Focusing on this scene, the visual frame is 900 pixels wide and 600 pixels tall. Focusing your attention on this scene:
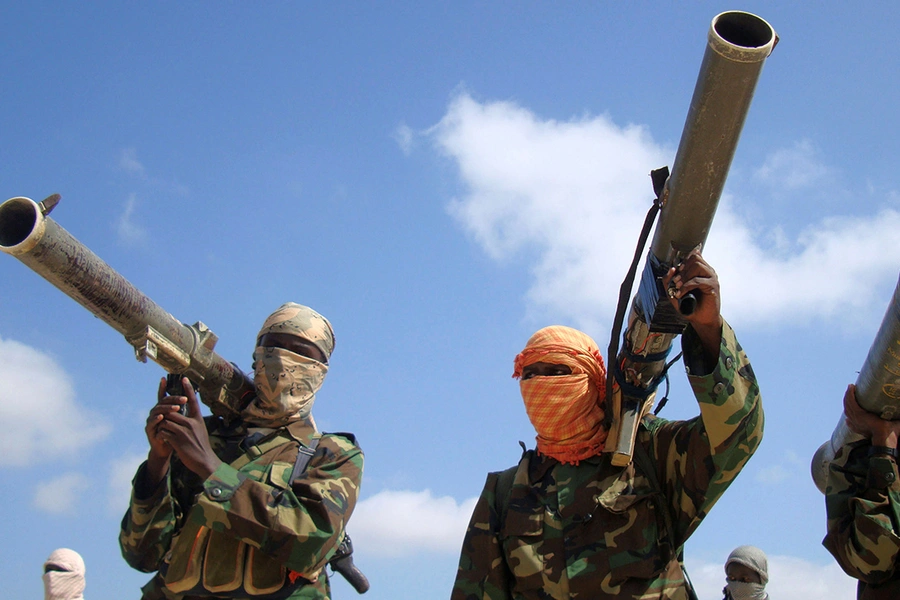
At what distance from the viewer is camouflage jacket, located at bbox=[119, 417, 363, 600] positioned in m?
4.36

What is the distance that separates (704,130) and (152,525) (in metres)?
3.63

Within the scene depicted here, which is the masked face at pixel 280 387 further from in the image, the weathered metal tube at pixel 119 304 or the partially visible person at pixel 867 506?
the partially visible person at pixel 867 506

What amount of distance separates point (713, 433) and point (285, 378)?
2.62 m

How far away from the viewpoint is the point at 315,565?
177 inches

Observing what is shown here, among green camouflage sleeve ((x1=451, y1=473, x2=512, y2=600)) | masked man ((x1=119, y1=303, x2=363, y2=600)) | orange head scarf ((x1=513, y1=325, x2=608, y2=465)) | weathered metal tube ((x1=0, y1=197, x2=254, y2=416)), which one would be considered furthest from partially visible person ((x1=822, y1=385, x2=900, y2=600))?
weathered metal tube ((x1=0, y1=197, x2=254, y2=416))

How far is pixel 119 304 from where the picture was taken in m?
4.56

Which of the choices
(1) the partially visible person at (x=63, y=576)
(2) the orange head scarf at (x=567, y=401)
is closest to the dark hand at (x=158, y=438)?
(2) the orange head scarf at (x=567, y=401)

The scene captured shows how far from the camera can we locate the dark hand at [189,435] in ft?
15.1

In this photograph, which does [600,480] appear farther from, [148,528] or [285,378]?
[148,528]

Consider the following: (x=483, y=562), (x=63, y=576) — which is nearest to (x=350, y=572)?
(x=483, y=562)

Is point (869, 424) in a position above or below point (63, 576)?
below

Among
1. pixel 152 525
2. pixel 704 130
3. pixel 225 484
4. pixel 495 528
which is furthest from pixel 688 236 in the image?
pixel 152 525

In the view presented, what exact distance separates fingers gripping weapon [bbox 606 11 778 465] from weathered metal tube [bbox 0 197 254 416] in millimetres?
2438

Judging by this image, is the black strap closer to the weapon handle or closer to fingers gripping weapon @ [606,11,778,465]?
fingers gripping weapon @ [606,11,778,465]
